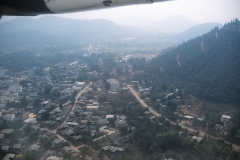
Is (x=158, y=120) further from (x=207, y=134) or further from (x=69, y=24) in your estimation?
(x=69, y=24)

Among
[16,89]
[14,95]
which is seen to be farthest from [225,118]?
[16,89]

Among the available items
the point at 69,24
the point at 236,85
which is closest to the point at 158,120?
the point at 236,85

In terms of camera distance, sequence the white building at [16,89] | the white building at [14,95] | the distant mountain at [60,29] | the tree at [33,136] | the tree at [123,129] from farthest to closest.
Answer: the distant mountain at [60,29] → the white building at [16,89] → the white building at [14,95] → the tree at [123,129] → the tree at [33,136]

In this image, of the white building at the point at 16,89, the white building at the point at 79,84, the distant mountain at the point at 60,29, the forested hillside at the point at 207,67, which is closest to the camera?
the forested hillside at the point at 207,67

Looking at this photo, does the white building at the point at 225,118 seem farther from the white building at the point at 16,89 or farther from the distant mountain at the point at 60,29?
the distant mountain at the point at 60,29

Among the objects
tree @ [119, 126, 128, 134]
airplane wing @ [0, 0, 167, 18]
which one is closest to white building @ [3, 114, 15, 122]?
tree @ [119, 126, 128, 134]

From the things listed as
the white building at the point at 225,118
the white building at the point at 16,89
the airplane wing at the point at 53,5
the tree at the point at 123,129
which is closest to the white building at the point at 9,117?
the white building at the point at 16,89

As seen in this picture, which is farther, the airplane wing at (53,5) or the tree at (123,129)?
the tree at (123,129)
